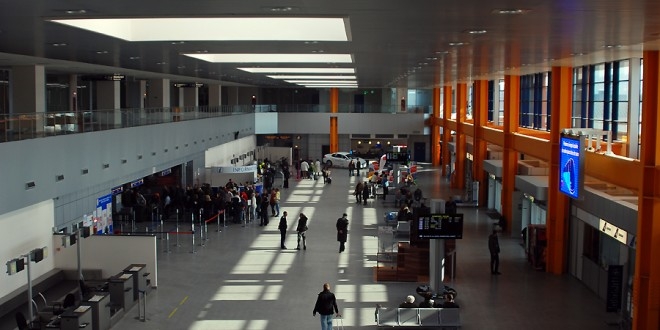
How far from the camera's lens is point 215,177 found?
33.3 metres

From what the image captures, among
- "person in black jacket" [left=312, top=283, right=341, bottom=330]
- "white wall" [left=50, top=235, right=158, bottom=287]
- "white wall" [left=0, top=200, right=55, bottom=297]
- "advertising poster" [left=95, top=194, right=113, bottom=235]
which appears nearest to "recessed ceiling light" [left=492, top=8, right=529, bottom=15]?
"person in black jacket" [left=312, top=283, right=341, bottom=330]

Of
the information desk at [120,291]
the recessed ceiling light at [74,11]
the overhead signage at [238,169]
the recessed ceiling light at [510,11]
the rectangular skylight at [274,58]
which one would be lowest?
the information desk at [120,291]

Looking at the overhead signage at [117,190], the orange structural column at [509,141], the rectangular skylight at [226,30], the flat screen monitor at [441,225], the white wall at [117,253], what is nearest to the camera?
the rectangular skylight at [226,30]

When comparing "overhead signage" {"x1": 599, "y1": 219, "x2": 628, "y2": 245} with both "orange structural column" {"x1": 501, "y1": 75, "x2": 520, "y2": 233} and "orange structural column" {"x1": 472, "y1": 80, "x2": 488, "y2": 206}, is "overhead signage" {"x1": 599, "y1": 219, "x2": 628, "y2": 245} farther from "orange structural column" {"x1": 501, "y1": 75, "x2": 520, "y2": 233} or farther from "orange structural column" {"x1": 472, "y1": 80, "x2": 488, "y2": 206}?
"orange structural column" {"x1": 472, "y1": 80, "x2": 488, "y2": 206}

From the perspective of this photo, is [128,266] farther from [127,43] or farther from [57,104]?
[57,104]

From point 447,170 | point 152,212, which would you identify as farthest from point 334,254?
point 447,170

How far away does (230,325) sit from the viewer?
14.3m

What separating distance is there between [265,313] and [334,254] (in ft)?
21.7

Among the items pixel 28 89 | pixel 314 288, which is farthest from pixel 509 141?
pixel 28 89

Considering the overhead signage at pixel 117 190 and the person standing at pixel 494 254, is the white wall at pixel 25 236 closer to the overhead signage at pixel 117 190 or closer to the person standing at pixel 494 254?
the overhead signage at pixel 117 190

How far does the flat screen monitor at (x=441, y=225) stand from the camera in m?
16.5

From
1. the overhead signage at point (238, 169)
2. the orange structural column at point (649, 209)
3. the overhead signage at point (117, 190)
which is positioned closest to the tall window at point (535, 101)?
the overhead signage at point (238, 169)

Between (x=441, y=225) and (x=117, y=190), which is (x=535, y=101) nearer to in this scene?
(x=441, y=225)

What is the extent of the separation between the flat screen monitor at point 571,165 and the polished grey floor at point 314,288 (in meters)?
2.28
